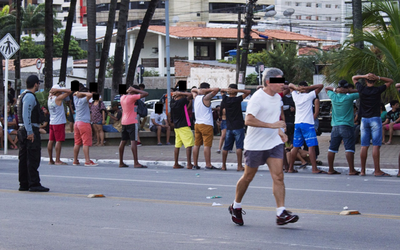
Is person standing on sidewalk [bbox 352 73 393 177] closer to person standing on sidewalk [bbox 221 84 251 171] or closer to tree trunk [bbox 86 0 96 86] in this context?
person standing on sidewalk [bbox 221 84 251 171]

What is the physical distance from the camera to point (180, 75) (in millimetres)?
55906

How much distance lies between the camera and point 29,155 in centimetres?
991

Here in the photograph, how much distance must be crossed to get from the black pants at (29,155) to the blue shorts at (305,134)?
5.57 m

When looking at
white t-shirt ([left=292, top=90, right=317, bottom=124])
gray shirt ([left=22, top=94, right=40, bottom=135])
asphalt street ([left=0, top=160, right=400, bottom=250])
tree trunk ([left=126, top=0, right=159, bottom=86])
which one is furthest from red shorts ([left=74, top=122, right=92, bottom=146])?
tree trunk ([left=126, top=0, right=159, bottom=86])

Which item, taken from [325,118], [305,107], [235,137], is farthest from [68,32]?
[305,107]

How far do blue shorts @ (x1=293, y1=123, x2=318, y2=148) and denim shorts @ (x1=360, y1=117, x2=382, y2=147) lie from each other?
1053mm

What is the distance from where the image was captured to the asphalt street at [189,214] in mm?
6223

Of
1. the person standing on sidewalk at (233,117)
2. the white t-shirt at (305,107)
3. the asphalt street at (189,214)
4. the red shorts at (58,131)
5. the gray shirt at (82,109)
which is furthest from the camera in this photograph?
the red shorts at (58,131)

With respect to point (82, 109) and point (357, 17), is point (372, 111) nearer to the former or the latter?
point (82, 109)

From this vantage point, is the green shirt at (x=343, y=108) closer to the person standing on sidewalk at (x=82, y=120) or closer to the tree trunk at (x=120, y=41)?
the person standing on sidewalk at (x=82, y=120)

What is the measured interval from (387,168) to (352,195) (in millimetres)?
3816

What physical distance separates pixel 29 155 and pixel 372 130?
6691 millimetres

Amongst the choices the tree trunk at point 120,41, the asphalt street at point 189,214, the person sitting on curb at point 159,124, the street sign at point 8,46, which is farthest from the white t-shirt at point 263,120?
the tree trunk at point 120,41

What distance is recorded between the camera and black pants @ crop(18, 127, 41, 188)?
32.4 ft
